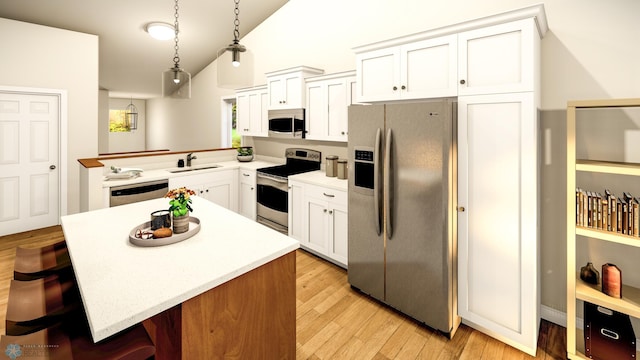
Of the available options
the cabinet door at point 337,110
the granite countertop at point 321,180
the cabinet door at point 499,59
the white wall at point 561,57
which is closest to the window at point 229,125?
the granite countertop at point 321,180

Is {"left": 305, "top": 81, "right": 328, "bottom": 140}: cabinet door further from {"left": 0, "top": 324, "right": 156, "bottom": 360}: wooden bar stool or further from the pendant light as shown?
{"left": 0, "top": 324, "right": 156, "bottom": 360}: wooden bar stool

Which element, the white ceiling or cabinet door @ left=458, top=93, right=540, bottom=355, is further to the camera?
the white ceiling

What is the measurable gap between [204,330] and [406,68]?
7.44ft

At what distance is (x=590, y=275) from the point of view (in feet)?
6.66

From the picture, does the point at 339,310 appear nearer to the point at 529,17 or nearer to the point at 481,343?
the point at 481,343

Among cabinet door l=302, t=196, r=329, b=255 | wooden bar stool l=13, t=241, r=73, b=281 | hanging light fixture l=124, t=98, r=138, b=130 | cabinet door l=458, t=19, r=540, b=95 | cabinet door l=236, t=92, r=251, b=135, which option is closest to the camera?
wooden bar stool l=13, t=241, r=73, b=281

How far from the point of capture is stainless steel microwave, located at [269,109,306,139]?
3.95 m

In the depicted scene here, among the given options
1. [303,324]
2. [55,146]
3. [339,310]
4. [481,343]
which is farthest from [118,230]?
[55,146]

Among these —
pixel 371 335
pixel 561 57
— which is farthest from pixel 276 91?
pixel 371 335

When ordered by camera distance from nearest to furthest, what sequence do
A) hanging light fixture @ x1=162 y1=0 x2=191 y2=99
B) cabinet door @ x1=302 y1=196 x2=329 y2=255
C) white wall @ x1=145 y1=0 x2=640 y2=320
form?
white wall @ x1=145 y1=0 x2=640 y2=320, hanging light fixture @ x1=162 y1=0 x2=191 y2=99, cabinet door @ x1=302 y1=196 x2=329 y2=255

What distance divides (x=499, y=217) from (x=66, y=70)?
220 inches

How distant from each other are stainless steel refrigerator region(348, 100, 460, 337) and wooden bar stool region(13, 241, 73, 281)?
2.01 metres

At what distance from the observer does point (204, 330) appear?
1229 mm

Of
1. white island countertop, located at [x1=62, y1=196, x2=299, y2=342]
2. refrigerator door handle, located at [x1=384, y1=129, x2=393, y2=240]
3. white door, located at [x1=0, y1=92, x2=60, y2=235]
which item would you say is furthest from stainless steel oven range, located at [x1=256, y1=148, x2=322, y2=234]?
white door, located at [x1=0, y1=92, x2=60, y2=235]
